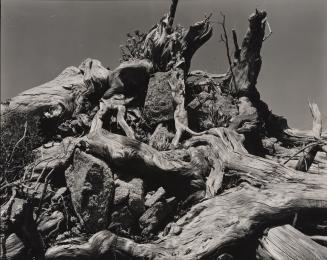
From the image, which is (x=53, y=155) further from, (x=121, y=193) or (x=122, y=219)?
(x=122, y=219)

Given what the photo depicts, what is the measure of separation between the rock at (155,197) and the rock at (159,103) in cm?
255

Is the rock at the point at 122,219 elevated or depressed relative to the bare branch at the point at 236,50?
depressed

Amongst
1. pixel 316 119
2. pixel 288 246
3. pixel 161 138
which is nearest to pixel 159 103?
pixel 161 138

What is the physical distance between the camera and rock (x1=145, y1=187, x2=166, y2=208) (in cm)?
879

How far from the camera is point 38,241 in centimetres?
773

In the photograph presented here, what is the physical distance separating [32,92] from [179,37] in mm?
4384

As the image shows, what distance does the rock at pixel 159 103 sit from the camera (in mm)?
11023

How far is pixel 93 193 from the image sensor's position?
8.56 m

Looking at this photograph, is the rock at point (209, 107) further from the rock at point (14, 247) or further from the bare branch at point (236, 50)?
the rock at point (14, 247)

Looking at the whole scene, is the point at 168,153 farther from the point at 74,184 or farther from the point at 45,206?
the point at 45,206

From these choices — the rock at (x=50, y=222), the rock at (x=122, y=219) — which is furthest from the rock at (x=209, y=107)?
the rock at (x=50, y=222)

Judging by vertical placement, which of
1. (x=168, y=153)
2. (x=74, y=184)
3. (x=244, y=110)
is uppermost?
(x=244, y=110)

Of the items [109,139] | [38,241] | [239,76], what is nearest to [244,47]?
[239,76]

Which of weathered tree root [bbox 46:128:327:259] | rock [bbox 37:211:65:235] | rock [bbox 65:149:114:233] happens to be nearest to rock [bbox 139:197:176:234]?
weathered tree root [bbox 46:128:327:259]
